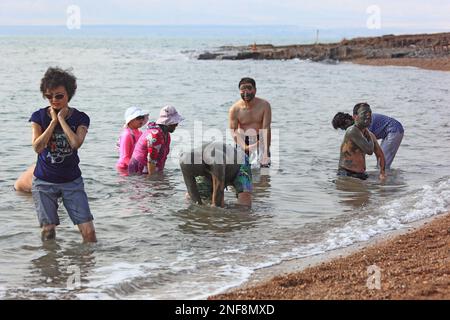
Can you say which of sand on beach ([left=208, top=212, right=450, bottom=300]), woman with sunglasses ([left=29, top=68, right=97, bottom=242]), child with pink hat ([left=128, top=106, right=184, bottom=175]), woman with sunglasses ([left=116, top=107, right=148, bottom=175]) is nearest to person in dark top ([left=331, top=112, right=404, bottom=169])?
child with pink hat ([left=128, top=106, right=184, bottom=175])

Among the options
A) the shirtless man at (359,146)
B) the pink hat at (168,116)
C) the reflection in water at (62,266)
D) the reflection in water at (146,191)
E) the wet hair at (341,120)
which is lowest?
the reflection in water at (62,266)

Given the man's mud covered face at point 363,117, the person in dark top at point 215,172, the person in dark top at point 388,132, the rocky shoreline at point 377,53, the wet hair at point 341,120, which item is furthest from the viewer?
the rocky shoreline at point 377,53

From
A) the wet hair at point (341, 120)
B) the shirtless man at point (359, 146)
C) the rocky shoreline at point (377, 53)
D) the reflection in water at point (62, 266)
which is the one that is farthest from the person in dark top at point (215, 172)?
the rocky shoreline at point (377, 53)

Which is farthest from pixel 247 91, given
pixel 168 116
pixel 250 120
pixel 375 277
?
pixel 375 277

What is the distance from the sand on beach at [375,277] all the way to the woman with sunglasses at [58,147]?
5.13ft

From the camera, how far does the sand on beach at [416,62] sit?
4245 centimetres

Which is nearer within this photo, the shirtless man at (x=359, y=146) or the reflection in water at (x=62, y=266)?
the reflection in water at (x=62, y=266)

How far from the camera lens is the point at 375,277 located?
4.86m

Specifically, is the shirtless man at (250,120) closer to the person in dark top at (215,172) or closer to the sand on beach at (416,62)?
the person in dark top at (215,172)

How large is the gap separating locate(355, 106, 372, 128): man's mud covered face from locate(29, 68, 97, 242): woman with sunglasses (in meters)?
4.43

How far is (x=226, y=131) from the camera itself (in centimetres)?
1514

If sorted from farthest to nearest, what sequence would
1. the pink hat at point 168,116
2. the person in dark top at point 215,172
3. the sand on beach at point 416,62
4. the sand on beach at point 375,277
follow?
the sand on beach at point 416,62 → the pink hat at point 168,116 → the person in dark top at point 215,172 → the sand on beach at point 375,277

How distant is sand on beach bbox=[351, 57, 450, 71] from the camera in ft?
139

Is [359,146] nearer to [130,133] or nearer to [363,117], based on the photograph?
[363,117]
